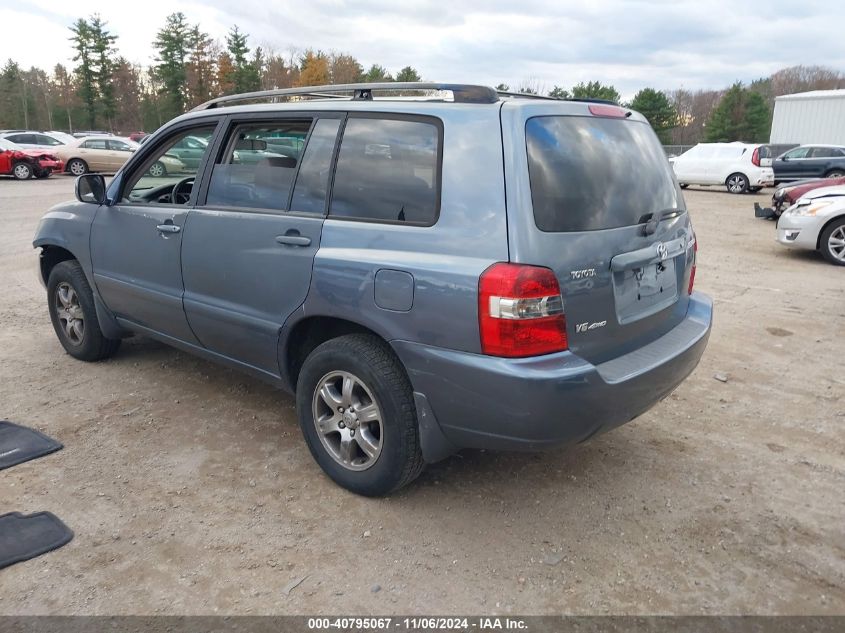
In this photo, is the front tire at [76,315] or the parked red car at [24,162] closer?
the front tire at [76,315]

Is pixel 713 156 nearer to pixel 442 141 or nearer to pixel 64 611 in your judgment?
pixel 442 141

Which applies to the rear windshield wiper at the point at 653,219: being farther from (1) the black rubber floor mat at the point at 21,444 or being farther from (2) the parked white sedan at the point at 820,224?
(2) the parked white sedan at the point at 820,224

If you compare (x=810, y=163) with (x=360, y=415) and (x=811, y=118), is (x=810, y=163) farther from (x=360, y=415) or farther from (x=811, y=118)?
(x=360, y=415)

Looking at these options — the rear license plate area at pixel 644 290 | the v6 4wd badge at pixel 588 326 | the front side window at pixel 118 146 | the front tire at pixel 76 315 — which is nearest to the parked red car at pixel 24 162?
the front side window at pixel 118 146

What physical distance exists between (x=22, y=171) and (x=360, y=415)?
2441 centimetres

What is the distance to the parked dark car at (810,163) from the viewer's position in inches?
813

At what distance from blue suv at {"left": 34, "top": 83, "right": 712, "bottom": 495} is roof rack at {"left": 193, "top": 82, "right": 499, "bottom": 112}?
0.02m

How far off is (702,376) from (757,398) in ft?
1.49

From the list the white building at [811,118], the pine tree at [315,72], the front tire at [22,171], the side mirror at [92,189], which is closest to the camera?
the side mirror at [92,189]

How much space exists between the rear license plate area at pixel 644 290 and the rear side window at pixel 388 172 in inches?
34.7

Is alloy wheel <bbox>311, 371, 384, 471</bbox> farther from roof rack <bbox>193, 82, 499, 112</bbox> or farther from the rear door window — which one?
roof rack <bbox>193, 82, 499, 112</bbox>

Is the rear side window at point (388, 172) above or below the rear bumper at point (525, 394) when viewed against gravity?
above

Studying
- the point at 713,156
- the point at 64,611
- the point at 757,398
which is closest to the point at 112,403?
the point at 64,611

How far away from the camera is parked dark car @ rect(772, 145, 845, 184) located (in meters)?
20.6
